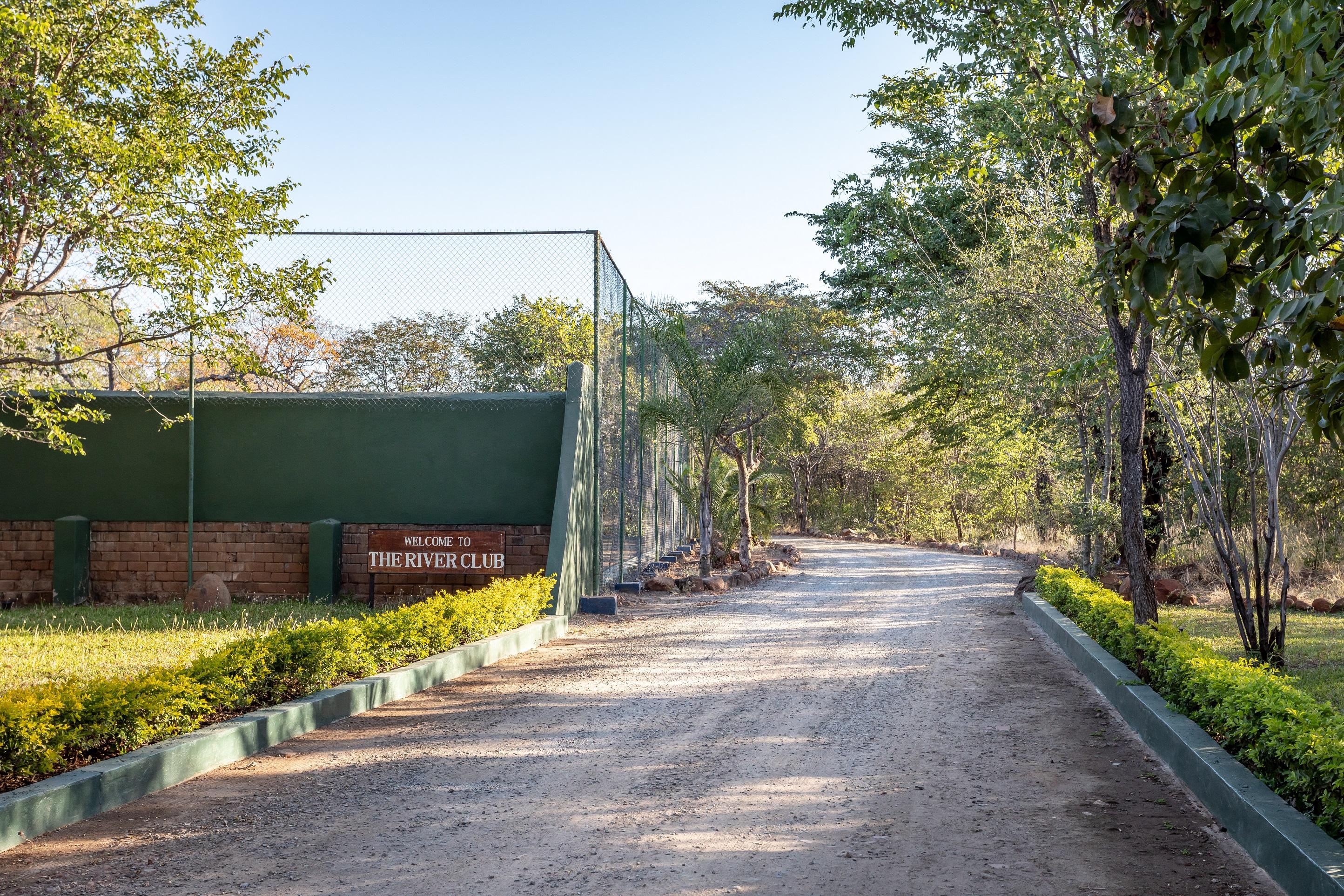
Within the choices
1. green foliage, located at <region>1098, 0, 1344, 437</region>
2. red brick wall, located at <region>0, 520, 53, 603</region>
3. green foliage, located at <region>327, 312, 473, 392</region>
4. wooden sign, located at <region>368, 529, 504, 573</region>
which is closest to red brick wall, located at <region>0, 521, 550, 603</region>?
red brick wall, located at <region>0, 520, 53, 603</region>

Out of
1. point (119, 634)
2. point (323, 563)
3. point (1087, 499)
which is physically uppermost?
point (1087, 499)

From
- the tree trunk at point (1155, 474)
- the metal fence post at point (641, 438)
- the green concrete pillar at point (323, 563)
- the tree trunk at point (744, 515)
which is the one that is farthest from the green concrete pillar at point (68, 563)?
the tree trunk at point (1155, 474)

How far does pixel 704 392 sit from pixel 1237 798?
1304 cm

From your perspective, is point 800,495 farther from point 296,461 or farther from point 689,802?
point 689,802

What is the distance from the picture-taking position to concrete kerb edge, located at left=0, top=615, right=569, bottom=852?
165 inches

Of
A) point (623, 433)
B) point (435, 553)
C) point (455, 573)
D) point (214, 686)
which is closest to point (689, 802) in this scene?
point (214, 686)

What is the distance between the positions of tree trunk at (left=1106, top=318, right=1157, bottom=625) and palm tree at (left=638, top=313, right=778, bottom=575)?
879 centimetres

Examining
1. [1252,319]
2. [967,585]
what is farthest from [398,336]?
[1252,319]

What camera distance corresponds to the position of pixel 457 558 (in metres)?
11.6

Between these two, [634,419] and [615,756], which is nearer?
[615,756]

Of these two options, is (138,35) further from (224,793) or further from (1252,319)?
(1252,319)

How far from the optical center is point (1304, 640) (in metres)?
9.20

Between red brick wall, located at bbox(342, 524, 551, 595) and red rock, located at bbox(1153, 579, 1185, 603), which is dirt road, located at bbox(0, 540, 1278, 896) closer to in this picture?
red brick wall, located at bbox(342, 524, 551, 595)

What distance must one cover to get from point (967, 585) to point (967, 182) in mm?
7076
